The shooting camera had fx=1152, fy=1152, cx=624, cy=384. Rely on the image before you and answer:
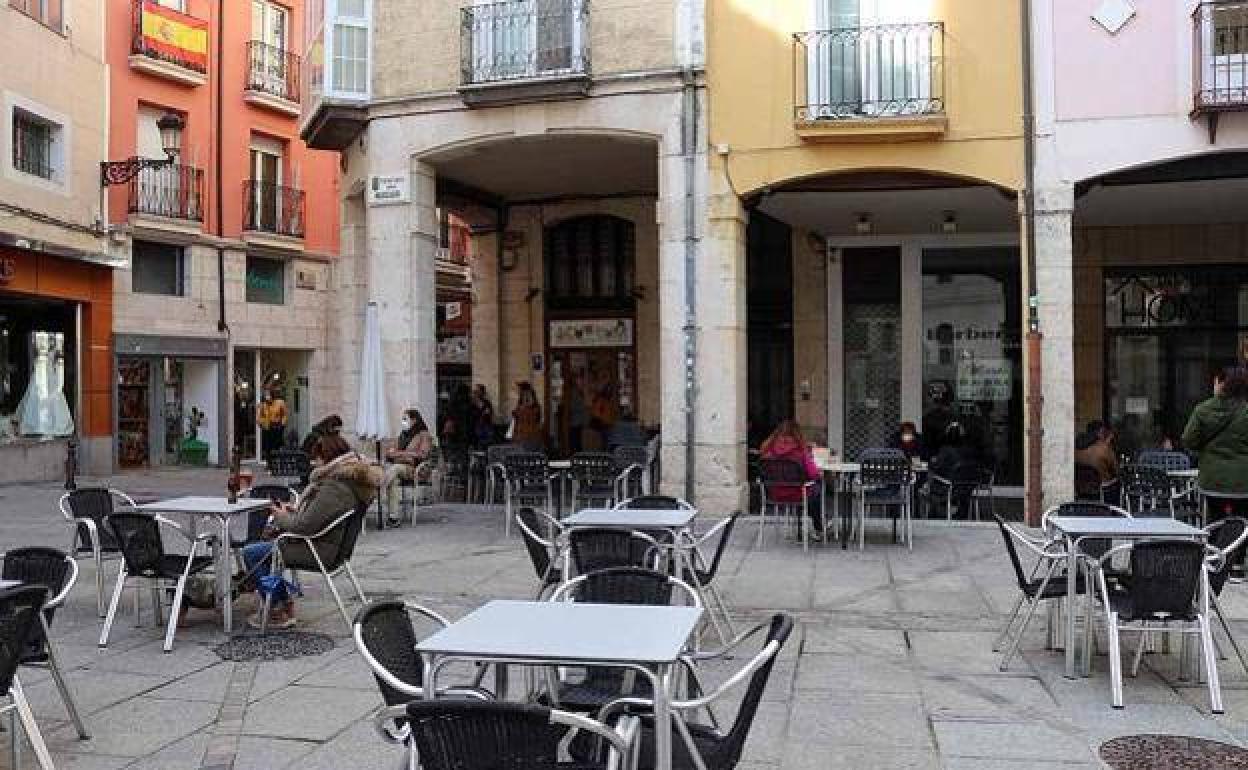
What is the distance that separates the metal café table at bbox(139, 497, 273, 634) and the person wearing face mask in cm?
448

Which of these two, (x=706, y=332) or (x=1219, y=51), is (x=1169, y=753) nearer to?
(x=706, y=332)

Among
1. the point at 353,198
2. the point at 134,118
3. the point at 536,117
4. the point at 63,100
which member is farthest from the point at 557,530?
the point at 134,118

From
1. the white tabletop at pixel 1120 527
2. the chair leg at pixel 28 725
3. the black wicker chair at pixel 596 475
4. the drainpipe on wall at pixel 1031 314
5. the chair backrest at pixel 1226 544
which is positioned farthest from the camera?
the drainpipe on wall at pixel 1031 314

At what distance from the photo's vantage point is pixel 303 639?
716 centimetres

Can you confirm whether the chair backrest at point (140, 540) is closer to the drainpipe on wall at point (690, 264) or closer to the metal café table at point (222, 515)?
the metal café table at point (222, 515)

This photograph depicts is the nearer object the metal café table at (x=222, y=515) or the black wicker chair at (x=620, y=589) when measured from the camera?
the black wicker chair at (x=620, y=589)

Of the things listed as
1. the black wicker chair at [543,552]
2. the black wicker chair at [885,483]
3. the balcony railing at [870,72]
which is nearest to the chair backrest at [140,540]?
the black wicker chair at [543,552]

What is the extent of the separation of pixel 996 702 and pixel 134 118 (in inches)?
814

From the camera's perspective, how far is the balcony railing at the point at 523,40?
13.8 meters

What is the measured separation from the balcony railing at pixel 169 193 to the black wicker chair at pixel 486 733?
20.8 metres

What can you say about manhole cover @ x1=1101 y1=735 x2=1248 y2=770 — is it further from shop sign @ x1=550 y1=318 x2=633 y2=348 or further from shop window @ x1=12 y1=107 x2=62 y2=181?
shop window @ x1=12 y1=107 x2=62 y2=181

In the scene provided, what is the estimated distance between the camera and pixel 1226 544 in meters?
6.41

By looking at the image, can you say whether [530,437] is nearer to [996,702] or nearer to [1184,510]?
[1184,510]

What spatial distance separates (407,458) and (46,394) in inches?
384
